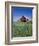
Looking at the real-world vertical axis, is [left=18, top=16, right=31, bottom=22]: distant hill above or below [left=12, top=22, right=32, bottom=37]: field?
above

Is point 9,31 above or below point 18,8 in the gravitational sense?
below

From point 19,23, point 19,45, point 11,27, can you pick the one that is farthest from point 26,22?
point 19,45

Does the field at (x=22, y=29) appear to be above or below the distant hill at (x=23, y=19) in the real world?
below

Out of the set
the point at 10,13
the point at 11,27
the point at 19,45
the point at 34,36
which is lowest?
the point at 19,45

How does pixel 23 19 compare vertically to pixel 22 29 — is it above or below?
above

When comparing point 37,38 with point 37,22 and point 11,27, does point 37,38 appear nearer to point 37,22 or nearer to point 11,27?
point 37,22

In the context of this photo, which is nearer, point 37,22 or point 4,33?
point 4,33
